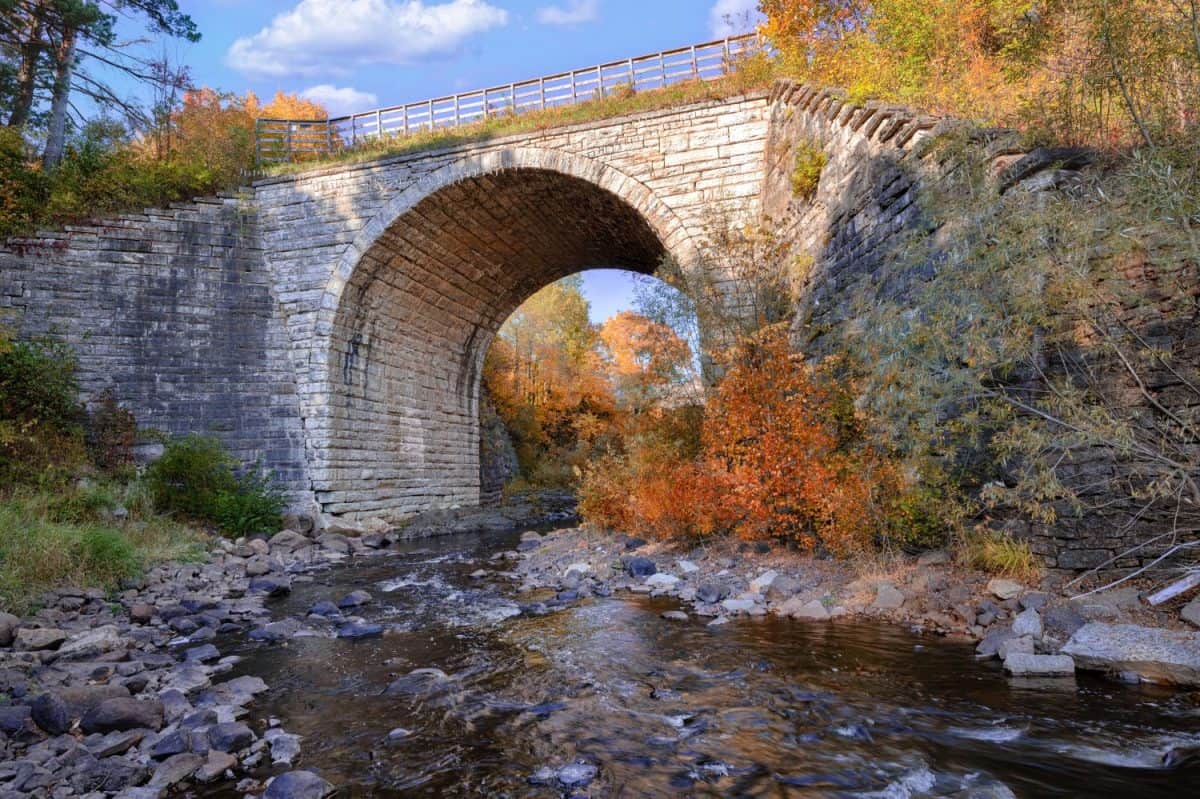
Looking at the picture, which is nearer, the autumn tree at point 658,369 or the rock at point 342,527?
the autumn tree at point 658,369

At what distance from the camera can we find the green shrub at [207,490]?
12.6 m

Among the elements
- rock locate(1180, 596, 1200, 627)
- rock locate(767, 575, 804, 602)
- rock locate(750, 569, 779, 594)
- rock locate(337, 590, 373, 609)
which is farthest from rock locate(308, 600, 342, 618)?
rock locate(1180, 596, 1200, 627)

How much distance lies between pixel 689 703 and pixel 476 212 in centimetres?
1400

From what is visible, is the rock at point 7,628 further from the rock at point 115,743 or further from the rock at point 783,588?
the rock at point 783,588

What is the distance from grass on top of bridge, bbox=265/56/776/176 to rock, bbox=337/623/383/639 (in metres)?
11.3

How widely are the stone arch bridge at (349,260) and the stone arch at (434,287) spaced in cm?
5

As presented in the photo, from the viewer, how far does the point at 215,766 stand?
343 centimetres

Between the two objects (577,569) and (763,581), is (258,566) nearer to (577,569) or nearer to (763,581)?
(577,569)

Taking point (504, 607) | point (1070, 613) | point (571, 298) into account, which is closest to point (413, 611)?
point (504, 607)

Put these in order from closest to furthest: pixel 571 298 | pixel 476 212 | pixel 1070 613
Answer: pixel 1070 613 < pixel 476 212 < pixel 571 298

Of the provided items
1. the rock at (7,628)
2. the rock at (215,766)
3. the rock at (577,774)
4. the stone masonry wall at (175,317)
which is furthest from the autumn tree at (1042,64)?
the stone masonry wall at (175,317)

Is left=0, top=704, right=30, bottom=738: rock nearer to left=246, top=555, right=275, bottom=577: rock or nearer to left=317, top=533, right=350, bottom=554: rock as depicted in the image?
left=246, top=555, right=275, bottom=577: rock

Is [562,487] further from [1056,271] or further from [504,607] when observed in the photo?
[1056,271]

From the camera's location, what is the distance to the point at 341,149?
54.4ft
